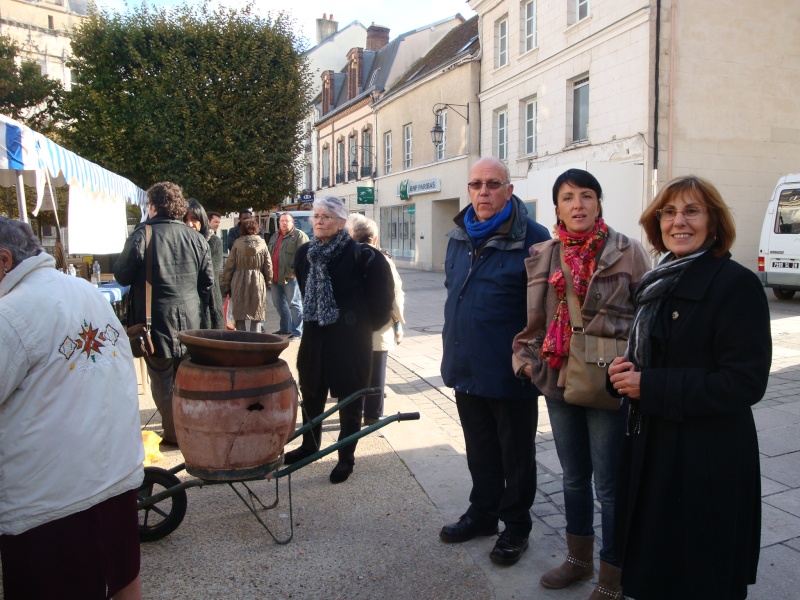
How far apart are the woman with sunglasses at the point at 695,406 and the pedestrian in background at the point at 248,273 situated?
6932 mm

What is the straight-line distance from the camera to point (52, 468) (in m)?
1.95

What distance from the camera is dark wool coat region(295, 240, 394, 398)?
4109 millimetres

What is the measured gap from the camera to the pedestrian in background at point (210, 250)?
5047 mm

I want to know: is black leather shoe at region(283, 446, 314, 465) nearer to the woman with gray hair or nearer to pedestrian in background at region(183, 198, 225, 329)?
the woman with gray hair

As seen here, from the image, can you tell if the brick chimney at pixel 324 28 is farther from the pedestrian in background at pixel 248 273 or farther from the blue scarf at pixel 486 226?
the blue scarf at pixel 486 226

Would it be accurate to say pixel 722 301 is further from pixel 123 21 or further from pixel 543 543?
pixel 123 21

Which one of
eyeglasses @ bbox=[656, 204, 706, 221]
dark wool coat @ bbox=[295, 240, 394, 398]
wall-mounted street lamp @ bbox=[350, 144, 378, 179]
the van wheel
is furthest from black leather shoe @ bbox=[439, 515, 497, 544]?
wall-mounted street lamp @ bbox=[350, 144, 378, 179]

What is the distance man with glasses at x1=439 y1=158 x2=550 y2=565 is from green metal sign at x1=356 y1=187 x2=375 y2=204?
88.3ft

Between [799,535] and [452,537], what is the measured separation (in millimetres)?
1772

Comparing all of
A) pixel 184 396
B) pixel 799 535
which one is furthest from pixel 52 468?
pixel 799 535

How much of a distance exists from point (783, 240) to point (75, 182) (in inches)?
496

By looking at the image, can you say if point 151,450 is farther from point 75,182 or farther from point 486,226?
point 75,182

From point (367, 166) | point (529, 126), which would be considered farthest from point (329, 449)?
point (367, 166)

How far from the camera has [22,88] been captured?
2116cm
